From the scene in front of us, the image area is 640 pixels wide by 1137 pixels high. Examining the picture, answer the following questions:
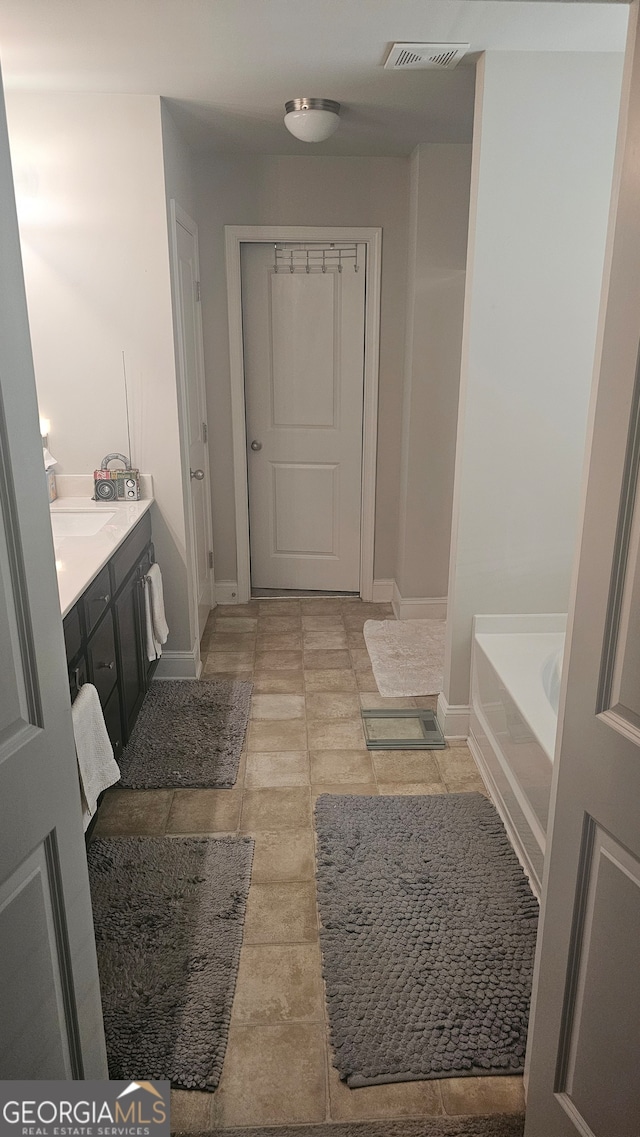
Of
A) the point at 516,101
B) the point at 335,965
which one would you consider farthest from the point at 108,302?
the point at 335,965

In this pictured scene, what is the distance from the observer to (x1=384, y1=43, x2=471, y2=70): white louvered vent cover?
2393 mm

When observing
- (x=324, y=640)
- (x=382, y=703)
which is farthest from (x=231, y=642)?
(x=382, y=703)

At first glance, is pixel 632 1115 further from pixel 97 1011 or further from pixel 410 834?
pixel 410 834

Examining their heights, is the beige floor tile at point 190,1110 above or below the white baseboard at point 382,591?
below

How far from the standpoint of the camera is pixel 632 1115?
1.24 meters

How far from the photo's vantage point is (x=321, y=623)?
14.3ft

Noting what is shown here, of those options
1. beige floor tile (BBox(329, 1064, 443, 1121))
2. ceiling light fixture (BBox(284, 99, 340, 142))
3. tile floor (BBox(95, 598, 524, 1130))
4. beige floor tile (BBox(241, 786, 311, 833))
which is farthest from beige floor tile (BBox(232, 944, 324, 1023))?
ceiling light fixture (BBox(284, 99, 340, 142))

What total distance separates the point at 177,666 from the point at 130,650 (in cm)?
70

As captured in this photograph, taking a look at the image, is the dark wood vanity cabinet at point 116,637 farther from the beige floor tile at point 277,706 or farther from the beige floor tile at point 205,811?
the beige floor tile at point 277,706

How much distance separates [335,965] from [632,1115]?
2.86 ft

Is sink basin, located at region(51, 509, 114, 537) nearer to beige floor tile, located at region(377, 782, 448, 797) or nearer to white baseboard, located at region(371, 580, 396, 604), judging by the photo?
beige floor tile, located at region(377, 782, 448, 797)

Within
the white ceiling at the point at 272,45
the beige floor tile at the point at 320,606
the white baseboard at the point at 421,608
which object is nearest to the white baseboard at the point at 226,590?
the beige floor tile at the point at 320,606

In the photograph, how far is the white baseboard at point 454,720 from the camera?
10.1 feet

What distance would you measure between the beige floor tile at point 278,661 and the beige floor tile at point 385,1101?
→ 2177mm
